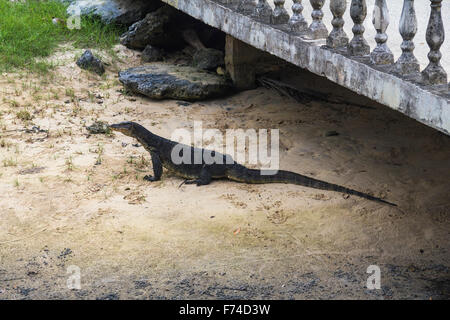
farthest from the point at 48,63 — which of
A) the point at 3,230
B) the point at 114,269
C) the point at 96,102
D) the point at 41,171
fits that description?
the point at 114,269

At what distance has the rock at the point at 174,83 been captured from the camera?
903 centimetres

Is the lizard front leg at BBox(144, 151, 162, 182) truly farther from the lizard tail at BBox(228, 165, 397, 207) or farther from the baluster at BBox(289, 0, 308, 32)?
the baluster at BBox(289, 0, 308, 32)

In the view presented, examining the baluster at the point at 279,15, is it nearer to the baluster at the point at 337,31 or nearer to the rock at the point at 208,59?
the baluster at the point at 337,31

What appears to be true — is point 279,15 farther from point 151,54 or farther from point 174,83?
point 151,54

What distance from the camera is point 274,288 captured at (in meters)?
4.95

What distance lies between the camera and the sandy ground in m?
5.05

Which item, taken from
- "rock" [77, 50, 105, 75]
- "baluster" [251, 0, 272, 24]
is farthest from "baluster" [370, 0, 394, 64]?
"rock" [77, 50, 105, 75]

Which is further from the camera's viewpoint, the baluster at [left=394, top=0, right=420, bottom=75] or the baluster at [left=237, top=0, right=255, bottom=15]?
the baluster at [left=237, top=0, right=255, bottom=15]

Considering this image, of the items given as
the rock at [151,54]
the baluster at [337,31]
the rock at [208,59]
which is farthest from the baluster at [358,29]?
the rock at [151,54]

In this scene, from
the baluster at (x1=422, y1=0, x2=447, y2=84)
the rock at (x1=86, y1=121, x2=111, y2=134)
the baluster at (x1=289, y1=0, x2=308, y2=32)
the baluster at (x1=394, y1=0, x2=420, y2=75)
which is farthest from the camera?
the rock at (x1=86, y1=121, x2=111, y2=134)

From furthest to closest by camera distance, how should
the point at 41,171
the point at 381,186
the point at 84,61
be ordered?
1. the point at 84,61
2. the point at 41,171
3. the point at 381,186

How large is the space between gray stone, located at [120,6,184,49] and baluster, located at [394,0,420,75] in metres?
6.21

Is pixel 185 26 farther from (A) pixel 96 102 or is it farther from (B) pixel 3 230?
(B) pixel 3 230

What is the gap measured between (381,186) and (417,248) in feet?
3.64
